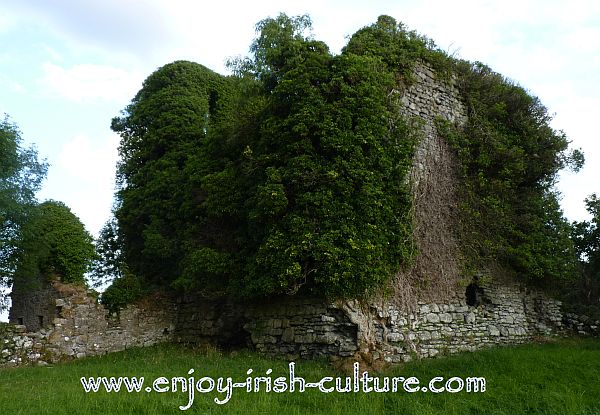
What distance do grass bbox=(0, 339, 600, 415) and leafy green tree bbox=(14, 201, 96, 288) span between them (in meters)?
3.01

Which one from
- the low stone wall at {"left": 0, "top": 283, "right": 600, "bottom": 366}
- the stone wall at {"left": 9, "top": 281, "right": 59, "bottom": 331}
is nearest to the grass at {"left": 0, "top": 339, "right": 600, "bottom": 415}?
the low stone wall at {"left": 0, "top": 283, "right": 600, "bottom": 366}

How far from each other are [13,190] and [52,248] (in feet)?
7.21

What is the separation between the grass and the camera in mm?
7477

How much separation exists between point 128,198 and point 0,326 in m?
5.88

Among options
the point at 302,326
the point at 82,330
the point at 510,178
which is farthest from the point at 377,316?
the point at 82,330

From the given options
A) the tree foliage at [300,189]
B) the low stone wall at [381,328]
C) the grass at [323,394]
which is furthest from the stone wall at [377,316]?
the tree foliage at [300,189]

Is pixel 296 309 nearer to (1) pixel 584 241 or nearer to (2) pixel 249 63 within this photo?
(1) pixel 584 241

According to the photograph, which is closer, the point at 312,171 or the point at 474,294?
the point at 312,171

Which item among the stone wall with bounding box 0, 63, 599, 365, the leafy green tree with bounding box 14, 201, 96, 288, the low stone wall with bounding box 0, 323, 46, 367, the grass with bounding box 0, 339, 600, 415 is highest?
the leafy green tree with bounding box 14, 201, 96, 288

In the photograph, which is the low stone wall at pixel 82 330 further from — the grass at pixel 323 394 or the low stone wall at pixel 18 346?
the grass at pixel 323 394

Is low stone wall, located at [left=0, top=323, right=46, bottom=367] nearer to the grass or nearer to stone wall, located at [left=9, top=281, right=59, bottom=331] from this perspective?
the grass

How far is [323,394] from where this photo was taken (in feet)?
28.2

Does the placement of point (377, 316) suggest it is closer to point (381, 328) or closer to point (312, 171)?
point (381, 328)

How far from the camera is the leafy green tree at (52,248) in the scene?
535 inches
